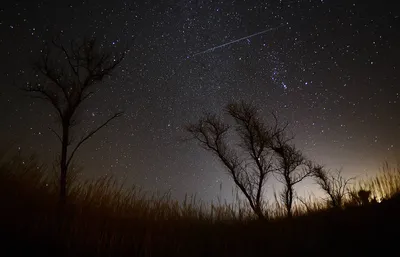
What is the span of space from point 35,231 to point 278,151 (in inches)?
349

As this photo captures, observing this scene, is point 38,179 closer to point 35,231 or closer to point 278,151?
point 35,231

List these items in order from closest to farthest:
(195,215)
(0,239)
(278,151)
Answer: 1. (0,239)
2. (195,215)
3. (278,151)

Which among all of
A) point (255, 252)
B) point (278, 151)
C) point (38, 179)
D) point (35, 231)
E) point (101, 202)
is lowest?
point (255, 252)

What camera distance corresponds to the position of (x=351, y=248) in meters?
3.45

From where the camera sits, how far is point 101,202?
21.1ft

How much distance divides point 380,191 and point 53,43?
9954 millimetres

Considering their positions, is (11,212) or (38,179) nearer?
(11,212)

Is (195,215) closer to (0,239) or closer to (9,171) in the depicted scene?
(9,171)

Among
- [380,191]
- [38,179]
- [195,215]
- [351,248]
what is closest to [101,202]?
[38,179]

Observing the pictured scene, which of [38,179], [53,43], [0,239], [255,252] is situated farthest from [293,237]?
[53,43]

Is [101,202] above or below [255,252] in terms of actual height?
above

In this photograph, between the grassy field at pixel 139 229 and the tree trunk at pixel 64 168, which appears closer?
the grassy field at pixel 139 229

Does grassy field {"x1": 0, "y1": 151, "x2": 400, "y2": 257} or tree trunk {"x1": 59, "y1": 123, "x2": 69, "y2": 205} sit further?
tree trunk {"x1": 59, "y1": 123, "x2": 69, "y2": 205}

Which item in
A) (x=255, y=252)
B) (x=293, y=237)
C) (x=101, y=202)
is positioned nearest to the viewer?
(x=255, y=252)
